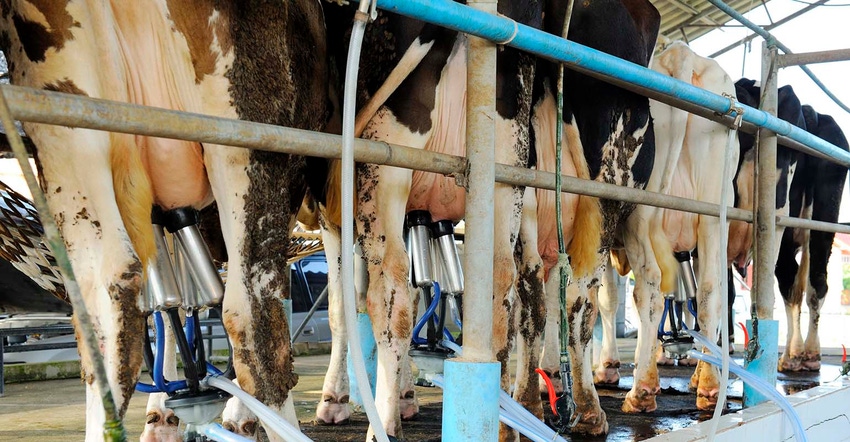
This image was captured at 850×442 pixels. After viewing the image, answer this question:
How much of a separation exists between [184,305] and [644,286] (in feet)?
10.7

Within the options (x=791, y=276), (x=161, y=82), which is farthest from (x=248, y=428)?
(x=791, y=276)

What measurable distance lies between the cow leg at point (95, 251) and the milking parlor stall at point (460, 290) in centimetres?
8

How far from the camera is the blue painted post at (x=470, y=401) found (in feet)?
7.00

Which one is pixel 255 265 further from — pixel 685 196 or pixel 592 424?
pixel 685 196

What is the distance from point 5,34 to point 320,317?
811cm

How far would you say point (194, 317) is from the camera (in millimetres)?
2490

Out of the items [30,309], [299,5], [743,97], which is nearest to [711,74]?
[743,97]

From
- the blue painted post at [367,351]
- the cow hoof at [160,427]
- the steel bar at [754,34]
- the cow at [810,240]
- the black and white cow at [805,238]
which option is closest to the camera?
the cow hoof at [160,427]

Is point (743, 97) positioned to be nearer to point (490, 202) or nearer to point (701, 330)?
point (701, 330)

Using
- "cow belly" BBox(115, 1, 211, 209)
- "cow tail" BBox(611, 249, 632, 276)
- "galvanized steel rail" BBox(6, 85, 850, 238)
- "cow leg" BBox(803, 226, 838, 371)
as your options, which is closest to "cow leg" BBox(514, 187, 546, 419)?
"galvanized steel rail" BBox(6, 85, 850, 238)

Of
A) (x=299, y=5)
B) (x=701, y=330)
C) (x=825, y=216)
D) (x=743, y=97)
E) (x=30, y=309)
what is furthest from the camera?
(x=825, y=216)

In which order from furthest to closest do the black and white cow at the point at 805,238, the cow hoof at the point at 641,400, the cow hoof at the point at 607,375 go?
the black and white cow at the point at 805,238 → the cow hoof at the point at 607,375 → the cow hoof at the point at 641,400

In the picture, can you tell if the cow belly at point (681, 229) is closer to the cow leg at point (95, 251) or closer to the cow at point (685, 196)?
the cow at point (685, 196)

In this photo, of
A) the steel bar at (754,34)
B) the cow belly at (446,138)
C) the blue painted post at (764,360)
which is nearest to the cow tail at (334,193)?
the cow belly at (446,138)
